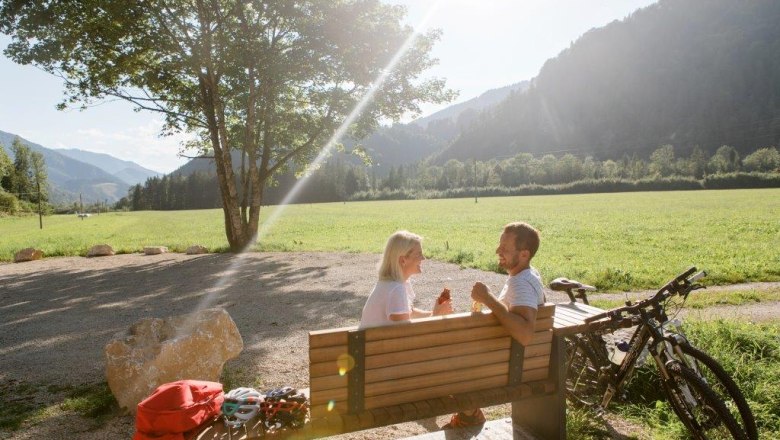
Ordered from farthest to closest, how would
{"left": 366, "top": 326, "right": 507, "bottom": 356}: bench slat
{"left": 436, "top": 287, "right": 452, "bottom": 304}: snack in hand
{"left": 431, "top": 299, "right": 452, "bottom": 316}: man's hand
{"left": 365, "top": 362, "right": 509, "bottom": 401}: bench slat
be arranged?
{"left": 431, "top": 299, "right": 452, "bottom": 316}: man's hand → {"left": 436, "top": 287, "right": 452, "bottom": 304}: snack in hand → {"left": 365, "top": 362, "right": 509, "bottom": 401}: bench slat → {"left": 366, "top": 326, "right": 507, "bottom": 356}: bench slat

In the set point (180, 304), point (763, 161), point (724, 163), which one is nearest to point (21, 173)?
point (180, 304)

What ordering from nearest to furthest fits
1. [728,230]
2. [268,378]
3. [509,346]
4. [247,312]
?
1. [509,346]
2. [268,378]
3. [247,312]
4. [728,230]

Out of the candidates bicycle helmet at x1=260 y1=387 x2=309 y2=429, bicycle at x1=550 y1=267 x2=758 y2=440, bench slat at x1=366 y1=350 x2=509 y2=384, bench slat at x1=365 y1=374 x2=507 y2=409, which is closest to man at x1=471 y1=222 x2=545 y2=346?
bench slat at x1=366 y1=350 x2=509 y2=384

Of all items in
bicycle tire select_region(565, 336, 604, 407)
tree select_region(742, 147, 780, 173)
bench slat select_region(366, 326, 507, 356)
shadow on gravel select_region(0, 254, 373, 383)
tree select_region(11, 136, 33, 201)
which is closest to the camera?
bench slat select_region(366, 326, 507, 356)

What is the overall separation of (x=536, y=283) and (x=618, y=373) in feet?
4.76

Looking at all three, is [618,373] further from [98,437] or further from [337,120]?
[337,120]

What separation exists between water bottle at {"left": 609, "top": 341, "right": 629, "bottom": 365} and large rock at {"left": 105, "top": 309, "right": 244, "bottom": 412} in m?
4.19

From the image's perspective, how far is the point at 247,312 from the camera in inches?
396

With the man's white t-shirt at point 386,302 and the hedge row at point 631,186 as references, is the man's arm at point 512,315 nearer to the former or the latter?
the man's white t-shirt at point 386,302

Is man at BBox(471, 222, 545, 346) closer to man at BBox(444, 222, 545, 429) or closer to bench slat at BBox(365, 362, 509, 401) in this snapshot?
man at BBox(444, 222, 545, 429)

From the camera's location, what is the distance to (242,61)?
17203 millimetres

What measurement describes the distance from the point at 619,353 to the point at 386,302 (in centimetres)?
243

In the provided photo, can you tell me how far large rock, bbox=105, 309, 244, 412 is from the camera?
520cm

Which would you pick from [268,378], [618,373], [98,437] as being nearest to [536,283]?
[618,373]
